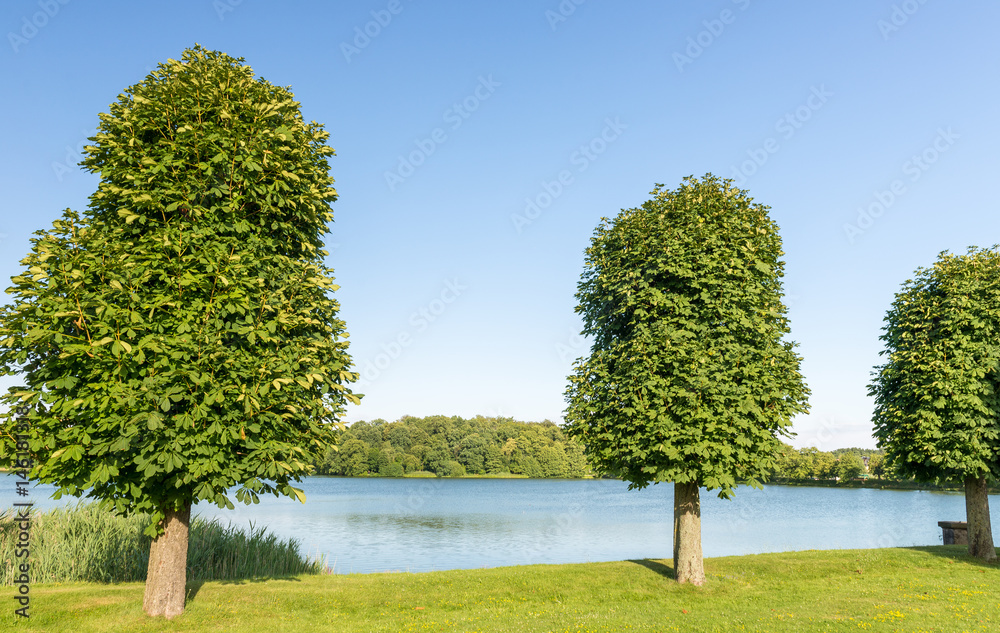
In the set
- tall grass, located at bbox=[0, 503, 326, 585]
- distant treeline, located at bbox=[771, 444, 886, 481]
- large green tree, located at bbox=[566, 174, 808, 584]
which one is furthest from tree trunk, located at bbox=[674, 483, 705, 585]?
distant treeline, located at bbox=[771, 444, 886, 481]

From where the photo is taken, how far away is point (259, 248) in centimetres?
1309

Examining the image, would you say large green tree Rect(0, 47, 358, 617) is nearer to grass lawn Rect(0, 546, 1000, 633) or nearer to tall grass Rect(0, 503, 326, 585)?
grass lawn Rect(0, 546, 1000, 633)

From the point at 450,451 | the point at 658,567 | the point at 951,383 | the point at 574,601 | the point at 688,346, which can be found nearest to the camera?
the point at 574,601

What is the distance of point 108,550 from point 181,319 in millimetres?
10277

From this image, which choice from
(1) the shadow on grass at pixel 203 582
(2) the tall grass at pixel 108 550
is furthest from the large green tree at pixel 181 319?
(2) the tall grass at pixel 108 550

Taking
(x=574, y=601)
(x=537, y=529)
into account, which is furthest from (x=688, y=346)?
(x=537, y=529)

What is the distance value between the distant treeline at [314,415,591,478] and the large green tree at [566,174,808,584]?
359ft

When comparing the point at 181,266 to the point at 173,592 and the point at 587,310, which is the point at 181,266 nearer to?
the point at 173,592

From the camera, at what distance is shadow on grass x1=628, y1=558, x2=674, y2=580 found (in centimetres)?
1827

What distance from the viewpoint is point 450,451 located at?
136125 mm

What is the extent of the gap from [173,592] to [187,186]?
8.41 m

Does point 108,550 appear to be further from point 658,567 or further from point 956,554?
point 956,554

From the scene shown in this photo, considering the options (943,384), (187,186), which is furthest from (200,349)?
(943,384)

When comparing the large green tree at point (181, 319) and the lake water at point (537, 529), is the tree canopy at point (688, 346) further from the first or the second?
the lake water at point (537, 529)
